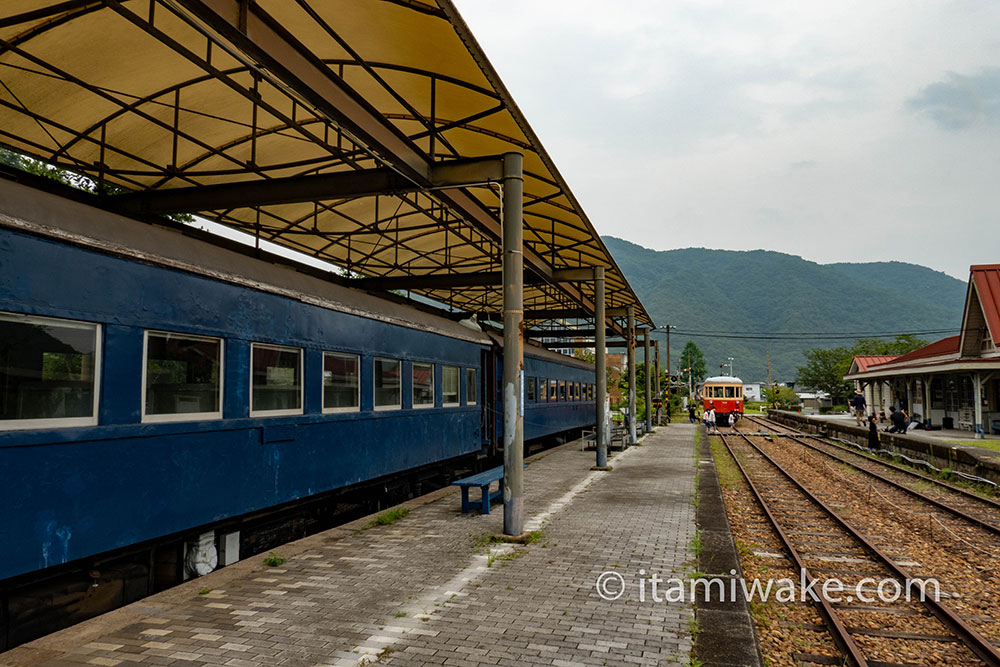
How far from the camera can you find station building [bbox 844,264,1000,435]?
23656mm

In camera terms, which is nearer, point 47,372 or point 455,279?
point 47,372

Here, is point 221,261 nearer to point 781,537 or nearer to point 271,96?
point 271,96

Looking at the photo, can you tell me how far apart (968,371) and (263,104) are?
2793 centimetres

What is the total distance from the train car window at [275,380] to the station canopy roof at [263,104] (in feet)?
7.42

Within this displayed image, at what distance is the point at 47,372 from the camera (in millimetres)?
4324

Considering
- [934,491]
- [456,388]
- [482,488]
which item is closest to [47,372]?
[482,488]

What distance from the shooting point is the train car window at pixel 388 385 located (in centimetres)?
870

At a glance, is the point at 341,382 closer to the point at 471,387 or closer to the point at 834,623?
the point at 471,387

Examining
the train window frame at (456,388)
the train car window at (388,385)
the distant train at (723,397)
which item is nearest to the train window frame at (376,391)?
the train car window at (388,385)

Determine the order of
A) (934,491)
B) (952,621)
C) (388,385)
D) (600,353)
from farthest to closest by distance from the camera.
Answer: (600,353) < (934,491) < (388,385) < (952,621)

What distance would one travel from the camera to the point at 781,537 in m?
8.05

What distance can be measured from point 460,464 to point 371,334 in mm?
4613

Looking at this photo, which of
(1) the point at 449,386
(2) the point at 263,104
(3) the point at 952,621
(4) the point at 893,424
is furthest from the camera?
(4) the point at 893,424

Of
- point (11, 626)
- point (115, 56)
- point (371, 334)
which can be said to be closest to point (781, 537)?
point (371, 334)
